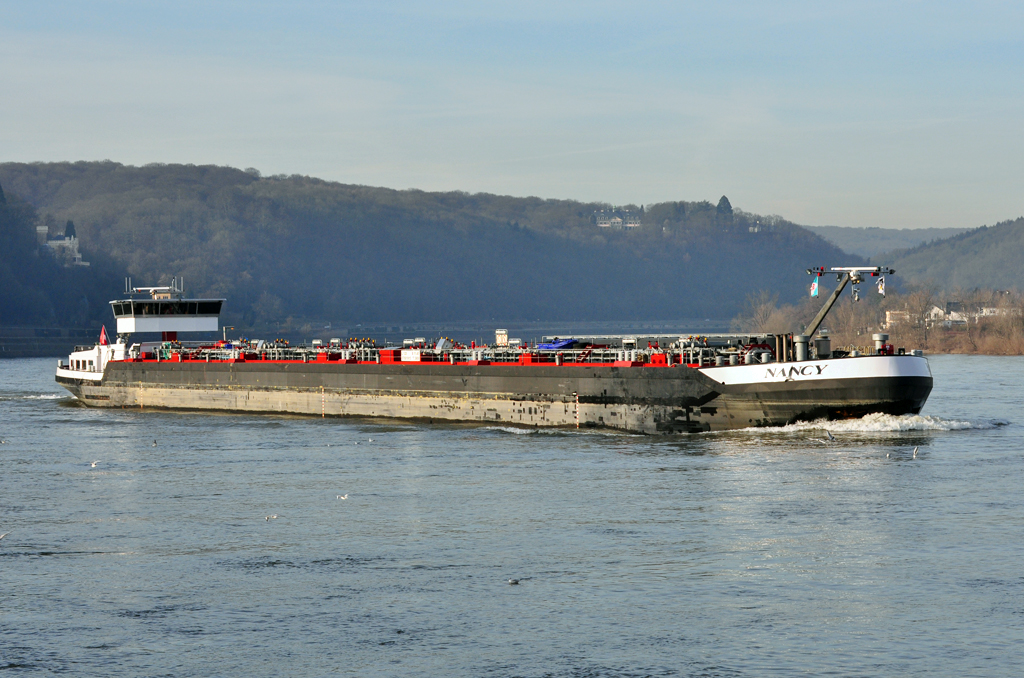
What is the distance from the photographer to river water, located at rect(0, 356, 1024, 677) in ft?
70.3

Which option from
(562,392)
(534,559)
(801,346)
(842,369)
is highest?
(801,346)

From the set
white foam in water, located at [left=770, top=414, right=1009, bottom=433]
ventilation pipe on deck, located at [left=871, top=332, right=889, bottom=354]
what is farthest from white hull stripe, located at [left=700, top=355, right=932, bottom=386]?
ventilation pipe on deck, located at [left=871, top=332, right=889, bottom=354]

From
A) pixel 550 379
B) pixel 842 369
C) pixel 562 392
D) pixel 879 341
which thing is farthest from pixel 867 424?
pixel 550 379

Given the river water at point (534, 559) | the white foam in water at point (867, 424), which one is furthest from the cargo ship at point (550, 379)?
the river water at point (534, 559)

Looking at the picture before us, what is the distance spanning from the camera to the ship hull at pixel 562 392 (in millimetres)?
48875

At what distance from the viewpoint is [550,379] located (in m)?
57.8

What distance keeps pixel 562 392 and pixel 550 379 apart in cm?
99

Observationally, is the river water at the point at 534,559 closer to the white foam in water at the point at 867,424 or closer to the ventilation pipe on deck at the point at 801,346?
the white foam in water at the point at 867,424

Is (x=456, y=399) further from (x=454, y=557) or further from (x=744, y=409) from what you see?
(x=454, y=557)

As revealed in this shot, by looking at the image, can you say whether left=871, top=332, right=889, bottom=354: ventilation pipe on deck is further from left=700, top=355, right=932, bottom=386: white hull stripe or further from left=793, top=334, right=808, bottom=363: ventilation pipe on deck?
left=793, top=334, right=808, bottom=363: ventilation pipe on deck

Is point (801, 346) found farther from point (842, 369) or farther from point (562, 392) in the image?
point (562, 392)

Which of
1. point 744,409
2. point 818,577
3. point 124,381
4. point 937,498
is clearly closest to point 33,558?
point 818,577

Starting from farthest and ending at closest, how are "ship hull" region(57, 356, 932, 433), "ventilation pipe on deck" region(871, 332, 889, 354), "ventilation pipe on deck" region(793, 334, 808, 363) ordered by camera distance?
"ventilation pipe on deck" region(871, 332, 889, 354) < "ventilation pipe on deck" region(793, 334, 808, 363) < "ship hull" region(57, 356, 932, 433)

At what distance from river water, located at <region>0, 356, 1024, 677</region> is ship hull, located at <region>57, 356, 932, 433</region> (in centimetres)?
152
